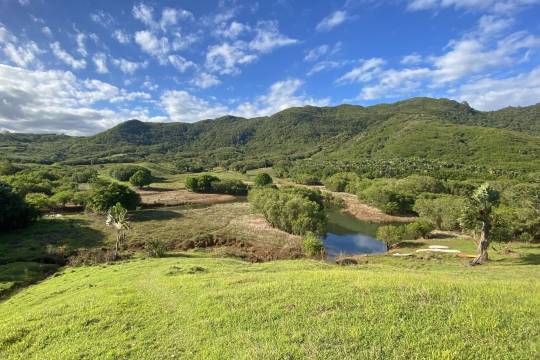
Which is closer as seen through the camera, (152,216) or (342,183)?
(152,216)

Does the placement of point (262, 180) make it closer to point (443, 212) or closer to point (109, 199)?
point (109, 199)

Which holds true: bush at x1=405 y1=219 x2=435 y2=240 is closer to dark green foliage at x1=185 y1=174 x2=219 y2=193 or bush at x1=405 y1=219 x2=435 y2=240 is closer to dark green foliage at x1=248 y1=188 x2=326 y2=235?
dark green foliage at x1=248 y1=188 x2=326 y2=235

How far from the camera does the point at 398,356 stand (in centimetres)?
873

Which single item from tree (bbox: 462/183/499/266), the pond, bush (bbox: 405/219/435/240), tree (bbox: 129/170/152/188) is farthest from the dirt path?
tree (bbox: 462/183/499/266)

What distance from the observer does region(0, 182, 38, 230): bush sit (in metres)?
55.4

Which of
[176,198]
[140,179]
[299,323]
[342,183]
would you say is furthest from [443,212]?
[140,179]

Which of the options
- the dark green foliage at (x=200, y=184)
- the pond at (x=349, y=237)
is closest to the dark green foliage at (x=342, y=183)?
the pond at (x=349, y=237)

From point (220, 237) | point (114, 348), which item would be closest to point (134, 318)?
point (114, 348)

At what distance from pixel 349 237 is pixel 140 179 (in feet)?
324

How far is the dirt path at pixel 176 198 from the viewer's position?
10481cm

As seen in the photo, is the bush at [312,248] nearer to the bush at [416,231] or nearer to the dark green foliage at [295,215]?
the dark green foliage at [295,215]

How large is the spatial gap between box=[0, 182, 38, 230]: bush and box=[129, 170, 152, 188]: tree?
236ft

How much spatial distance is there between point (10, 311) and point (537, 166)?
20519 cm

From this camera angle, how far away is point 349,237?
70562mm
